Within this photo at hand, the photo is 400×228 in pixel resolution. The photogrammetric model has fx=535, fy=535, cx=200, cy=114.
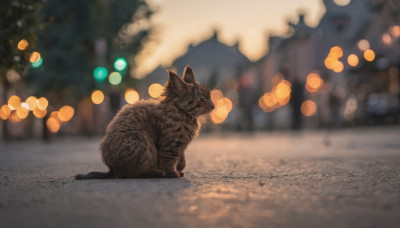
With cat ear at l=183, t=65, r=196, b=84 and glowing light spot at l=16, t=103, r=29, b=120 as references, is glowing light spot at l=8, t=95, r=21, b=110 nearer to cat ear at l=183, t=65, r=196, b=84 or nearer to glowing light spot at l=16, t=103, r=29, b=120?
glowing light spot at l=16, t=103, r=29, b=120

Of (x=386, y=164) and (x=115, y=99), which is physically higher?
(x=115, y=99)

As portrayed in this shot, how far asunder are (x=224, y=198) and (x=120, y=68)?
1258 centimetres

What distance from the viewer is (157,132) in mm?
6602

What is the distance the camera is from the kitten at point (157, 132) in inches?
246

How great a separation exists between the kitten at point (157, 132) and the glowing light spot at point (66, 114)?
103 feet

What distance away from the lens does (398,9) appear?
61.2 feet

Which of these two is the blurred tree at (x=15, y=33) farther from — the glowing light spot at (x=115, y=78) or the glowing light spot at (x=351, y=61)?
the glowing light spot at (x=351, y=61)

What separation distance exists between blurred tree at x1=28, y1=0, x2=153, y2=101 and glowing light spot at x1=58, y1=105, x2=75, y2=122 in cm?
634

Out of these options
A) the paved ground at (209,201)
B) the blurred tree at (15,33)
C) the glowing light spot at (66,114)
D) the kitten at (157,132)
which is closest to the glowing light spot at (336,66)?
the blurred tree at (15,33)

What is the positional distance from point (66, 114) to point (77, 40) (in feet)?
36.6

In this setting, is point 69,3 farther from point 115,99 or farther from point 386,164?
point 386,164

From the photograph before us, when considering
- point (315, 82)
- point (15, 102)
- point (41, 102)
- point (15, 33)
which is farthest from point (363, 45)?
point (15, 33)

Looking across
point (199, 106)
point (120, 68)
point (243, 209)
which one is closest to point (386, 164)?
point (199, 106)

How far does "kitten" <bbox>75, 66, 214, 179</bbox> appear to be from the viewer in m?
6.24
